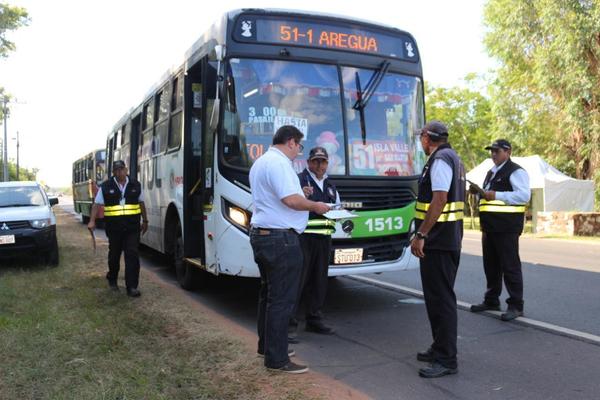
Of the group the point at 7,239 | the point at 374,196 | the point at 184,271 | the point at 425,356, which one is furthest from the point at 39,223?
the point at 425,356

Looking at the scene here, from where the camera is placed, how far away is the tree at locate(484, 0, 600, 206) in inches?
918

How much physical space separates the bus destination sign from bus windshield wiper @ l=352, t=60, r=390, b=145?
247 millimetres

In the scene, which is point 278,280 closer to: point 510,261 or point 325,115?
point 325,115

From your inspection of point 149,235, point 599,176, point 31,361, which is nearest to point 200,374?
point 31,361

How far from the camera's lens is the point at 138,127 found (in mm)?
11688

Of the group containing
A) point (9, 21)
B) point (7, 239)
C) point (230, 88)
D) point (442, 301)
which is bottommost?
point (442, 301)

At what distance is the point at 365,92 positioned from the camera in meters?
6.63

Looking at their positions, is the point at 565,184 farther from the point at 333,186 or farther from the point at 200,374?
the point at 200,374

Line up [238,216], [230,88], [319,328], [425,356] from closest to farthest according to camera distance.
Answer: [425,356] < [319,328] < [238,216] < [230,88]

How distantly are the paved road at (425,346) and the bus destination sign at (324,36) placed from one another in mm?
3122

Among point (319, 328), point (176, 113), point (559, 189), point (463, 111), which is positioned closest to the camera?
point (319, 328)

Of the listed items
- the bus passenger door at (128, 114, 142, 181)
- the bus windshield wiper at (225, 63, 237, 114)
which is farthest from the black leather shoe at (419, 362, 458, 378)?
the bus passenger door at (128, 114, 142, 181)

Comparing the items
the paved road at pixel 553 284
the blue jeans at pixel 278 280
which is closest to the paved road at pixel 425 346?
the paved road at pixel 553 284

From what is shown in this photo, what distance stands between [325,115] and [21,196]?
7.61 m
